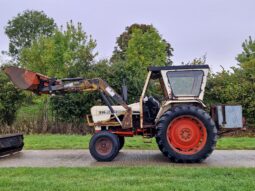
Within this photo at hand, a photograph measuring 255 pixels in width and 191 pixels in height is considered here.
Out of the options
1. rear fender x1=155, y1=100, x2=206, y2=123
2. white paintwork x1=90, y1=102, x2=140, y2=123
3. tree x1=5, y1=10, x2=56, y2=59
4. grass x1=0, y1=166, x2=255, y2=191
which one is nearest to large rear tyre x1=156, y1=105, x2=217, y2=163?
rear fender x1=155, y1=100, x2=206, y2=123

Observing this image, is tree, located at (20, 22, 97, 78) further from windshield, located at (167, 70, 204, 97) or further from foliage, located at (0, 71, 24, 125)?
windshield, located at (167, 70, 204, 97)

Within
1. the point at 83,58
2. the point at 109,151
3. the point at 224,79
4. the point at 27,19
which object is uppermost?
the point at 27,19

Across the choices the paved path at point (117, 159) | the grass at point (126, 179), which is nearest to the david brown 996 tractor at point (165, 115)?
the paved path at point (117, 159)

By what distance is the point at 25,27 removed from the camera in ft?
223

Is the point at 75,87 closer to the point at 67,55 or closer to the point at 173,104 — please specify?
the point at 173,104

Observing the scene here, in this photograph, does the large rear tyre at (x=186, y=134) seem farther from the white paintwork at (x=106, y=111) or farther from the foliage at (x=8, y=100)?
the foliage at (x=8, y=100)

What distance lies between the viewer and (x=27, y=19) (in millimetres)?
68000

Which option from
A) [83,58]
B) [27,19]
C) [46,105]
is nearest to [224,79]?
[83,58]

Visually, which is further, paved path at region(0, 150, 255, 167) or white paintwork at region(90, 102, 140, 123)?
white paintwork at region(90, 102, 140, 123)

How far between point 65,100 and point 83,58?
3.11 meters

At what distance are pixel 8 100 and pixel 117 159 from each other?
420 inches

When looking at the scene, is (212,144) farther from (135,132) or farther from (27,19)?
(27,19)

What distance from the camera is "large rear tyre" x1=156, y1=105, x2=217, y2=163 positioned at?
31.8 feet

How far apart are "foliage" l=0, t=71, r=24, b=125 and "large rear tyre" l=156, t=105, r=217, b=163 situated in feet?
37.7
